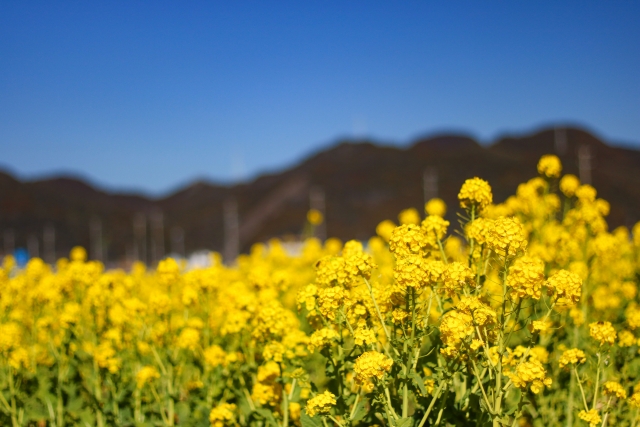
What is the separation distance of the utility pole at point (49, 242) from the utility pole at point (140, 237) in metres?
4.95

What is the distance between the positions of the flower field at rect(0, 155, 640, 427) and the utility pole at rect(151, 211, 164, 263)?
1152 inches

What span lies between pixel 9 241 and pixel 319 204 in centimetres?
2101

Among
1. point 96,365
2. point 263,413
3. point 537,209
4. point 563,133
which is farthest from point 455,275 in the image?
point 563,133

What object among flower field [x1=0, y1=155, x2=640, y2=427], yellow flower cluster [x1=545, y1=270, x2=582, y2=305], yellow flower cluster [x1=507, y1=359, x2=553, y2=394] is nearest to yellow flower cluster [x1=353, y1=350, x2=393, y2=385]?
flower field [x1=0, y1=155, x2=640, y2=427]

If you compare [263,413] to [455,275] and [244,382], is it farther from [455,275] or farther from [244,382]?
[455,275]

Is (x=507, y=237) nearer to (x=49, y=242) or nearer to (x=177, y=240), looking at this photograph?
(x=177, y=240)

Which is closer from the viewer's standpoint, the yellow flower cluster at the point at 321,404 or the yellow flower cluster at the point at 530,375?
the yellow flower cluster at the point at 530,375

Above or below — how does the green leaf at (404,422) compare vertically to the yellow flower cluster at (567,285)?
below

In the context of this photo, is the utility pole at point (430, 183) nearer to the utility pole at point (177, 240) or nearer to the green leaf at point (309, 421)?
the utility pole at point (177, 240)

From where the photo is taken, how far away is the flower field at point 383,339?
262 centimetres

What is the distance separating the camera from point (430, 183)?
94.7 ft

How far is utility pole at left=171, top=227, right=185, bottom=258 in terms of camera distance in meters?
36.5

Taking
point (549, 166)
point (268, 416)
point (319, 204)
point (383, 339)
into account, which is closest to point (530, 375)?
point (383, 339)

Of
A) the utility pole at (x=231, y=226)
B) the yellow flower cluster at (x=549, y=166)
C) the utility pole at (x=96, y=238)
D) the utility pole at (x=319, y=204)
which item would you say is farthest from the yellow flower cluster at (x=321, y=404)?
the utility pole at (x=96, y=238)
